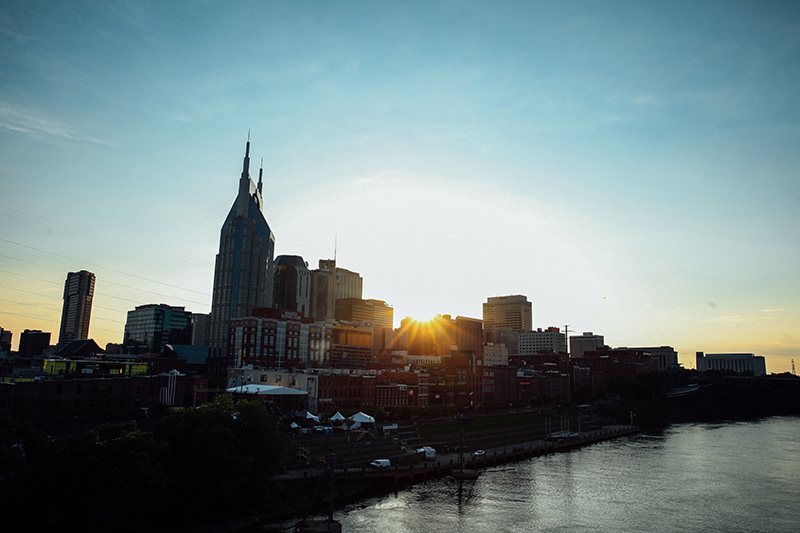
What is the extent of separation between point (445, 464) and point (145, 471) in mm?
54432

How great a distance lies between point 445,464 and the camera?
90938 millimetres

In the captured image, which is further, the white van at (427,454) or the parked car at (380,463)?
the white van at (427,454)

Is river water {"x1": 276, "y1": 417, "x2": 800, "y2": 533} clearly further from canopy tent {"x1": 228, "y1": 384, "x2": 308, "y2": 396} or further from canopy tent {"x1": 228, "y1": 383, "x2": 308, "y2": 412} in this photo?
canopy tent {"x1": 228, "y1": 383, "x2": 308, "y2": 412}

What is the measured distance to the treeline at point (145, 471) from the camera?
4378 cm

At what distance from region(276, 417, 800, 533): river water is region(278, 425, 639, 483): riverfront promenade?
2.21m

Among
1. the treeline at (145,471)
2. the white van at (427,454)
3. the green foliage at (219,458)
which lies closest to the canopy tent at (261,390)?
the white van at (427,454)

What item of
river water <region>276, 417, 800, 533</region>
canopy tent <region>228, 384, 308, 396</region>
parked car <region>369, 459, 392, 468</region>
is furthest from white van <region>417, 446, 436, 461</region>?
canopy tent <region>228, 384, 308, 396</region>

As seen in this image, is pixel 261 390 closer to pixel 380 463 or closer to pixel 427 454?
pixel 380 463

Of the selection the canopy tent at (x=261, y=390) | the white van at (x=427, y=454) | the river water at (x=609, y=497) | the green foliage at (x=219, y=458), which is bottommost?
the river water at (x=609, y=497)

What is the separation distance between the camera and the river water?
63000 millimetres

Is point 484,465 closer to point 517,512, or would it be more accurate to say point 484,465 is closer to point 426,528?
point 517,512

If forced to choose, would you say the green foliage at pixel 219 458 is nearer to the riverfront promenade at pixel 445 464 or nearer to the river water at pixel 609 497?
the riverfront promenade at pixel 445 464

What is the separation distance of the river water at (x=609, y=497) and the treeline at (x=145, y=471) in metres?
12.7

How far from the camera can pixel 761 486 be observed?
8438 cm
